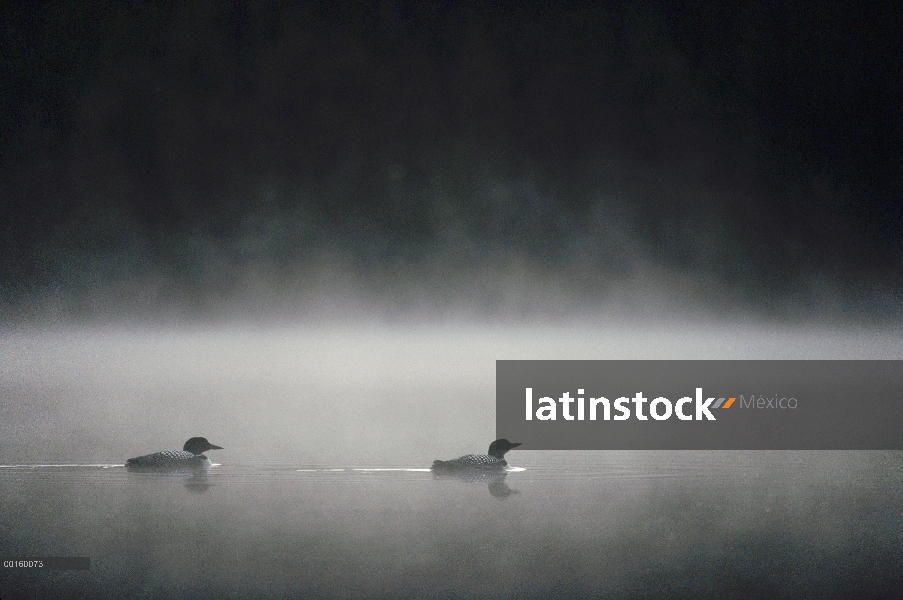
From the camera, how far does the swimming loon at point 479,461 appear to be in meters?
3.10

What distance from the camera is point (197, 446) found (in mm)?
3297

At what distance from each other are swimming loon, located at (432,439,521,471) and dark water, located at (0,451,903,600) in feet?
0.33

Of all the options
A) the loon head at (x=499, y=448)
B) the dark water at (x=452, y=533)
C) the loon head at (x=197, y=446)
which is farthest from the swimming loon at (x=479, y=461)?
the loon head at (x=197, y=446)

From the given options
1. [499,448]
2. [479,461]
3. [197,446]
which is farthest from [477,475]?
[197,446]

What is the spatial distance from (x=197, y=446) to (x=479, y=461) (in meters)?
1.19

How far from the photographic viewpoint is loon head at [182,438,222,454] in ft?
10.8

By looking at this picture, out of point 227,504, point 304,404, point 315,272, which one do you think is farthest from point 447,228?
point 227,504

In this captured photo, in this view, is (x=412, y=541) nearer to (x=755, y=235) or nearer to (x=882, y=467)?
(x=882, y=467)

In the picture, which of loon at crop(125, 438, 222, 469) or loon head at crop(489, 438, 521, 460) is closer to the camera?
loon at crop(125, 438, 222, 469)

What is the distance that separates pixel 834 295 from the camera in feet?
13.9

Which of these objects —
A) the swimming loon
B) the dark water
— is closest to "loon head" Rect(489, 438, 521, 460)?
the swimming loon

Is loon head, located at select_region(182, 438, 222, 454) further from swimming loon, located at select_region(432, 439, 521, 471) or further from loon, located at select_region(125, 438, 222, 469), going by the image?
swimming loon, located at select_region(432, 439, 521, 471)

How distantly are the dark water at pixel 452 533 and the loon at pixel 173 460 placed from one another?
6 cm

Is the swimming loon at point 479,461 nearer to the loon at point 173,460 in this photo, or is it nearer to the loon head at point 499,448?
the loon head at point 499,448
